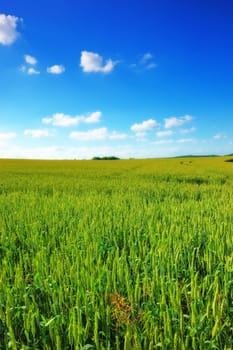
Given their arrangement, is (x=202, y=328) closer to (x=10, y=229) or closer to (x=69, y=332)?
(x=69, y=332)

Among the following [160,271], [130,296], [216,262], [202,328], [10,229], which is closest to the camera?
[202,328]

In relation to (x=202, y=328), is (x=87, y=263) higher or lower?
higher

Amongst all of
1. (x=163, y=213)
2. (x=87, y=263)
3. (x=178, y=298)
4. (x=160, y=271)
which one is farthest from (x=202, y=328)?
(x=163, y=213)

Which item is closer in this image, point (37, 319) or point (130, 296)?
point (37, 319)

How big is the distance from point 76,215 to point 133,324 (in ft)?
10.9

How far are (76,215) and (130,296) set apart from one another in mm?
3050

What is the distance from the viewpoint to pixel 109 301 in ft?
7.31

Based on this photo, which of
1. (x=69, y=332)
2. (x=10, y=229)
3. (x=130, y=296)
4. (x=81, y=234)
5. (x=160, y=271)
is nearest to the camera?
(x=69, y=332)

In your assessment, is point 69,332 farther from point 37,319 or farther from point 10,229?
point 10,229

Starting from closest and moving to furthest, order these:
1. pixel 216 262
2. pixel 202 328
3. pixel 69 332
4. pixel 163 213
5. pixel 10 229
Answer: pixel 69 332, pixel 202 328, pixel 216 262, pixel 10 229, pixel 163 213

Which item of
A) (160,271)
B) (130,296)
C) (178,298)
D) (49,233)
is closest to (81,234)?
(49,233)

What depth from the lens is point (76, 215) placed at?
5.10m

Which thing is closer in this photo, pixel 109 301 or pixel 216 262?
pixel 109 301

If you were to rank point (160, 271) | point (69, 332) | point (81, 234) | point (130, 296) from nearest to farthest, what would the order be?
point (69, 332), point (130, 296), point (160, 271), point (81, 234)
